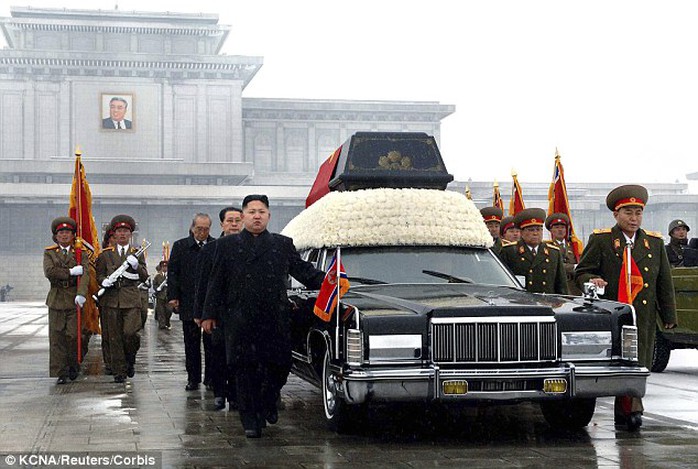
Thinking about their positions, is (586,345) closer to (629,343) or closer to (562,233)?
(629,343)

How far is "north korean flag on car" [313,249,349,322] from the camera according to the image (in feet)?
26.2

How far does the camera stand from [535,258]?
1147cm

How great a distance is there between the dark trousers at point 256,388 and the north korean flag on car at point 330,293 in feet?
1.93

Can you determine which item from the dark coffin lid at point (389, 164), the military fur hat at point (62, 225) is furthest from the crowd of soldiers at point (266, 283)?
the military fur hat at point (62, 225)

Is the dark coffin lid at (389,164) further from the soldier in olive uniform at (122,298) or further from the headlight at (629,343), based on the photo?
the headlight at (629,343)

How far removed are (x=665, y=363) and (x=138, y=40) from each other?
74.2 meters

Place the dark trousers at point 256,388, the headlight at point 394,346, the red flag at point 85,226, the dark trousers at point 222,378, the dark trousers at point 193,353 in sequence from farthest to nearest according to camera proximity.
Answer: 1. the red flag at point 85,226
2. the dark trousers at point 193,353
3. the dark trousers at point 222,378
4. the dark trousers at point 256,388
5. the headlight at point 394,346

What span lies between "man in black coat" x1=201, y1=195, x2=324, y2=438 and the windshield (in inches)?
34.2

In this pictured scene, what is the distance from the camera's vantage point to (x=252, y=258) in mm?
8344

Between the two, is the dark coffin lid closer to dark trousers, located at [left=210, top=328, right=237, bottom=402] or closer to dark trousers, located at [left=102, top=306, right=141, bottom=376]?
dark trousers, located at [left=210, top=328, right=237, bottom=402]

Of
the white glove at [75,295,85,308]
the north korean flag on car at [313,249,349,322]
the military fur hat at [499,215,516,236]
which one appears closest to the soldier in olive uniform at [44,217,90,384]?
the white glove at [75,295,85,308]

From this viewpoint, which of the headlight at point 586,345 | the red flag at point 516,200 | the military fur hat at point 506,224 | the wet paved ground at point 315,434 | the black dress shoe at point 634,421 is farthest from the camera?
the red flag at point 516,200

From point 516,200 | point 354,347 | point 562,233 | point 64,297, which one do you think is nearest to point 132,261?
point 64,297

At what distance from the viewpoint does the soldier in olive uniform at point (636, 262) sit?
356 inches
